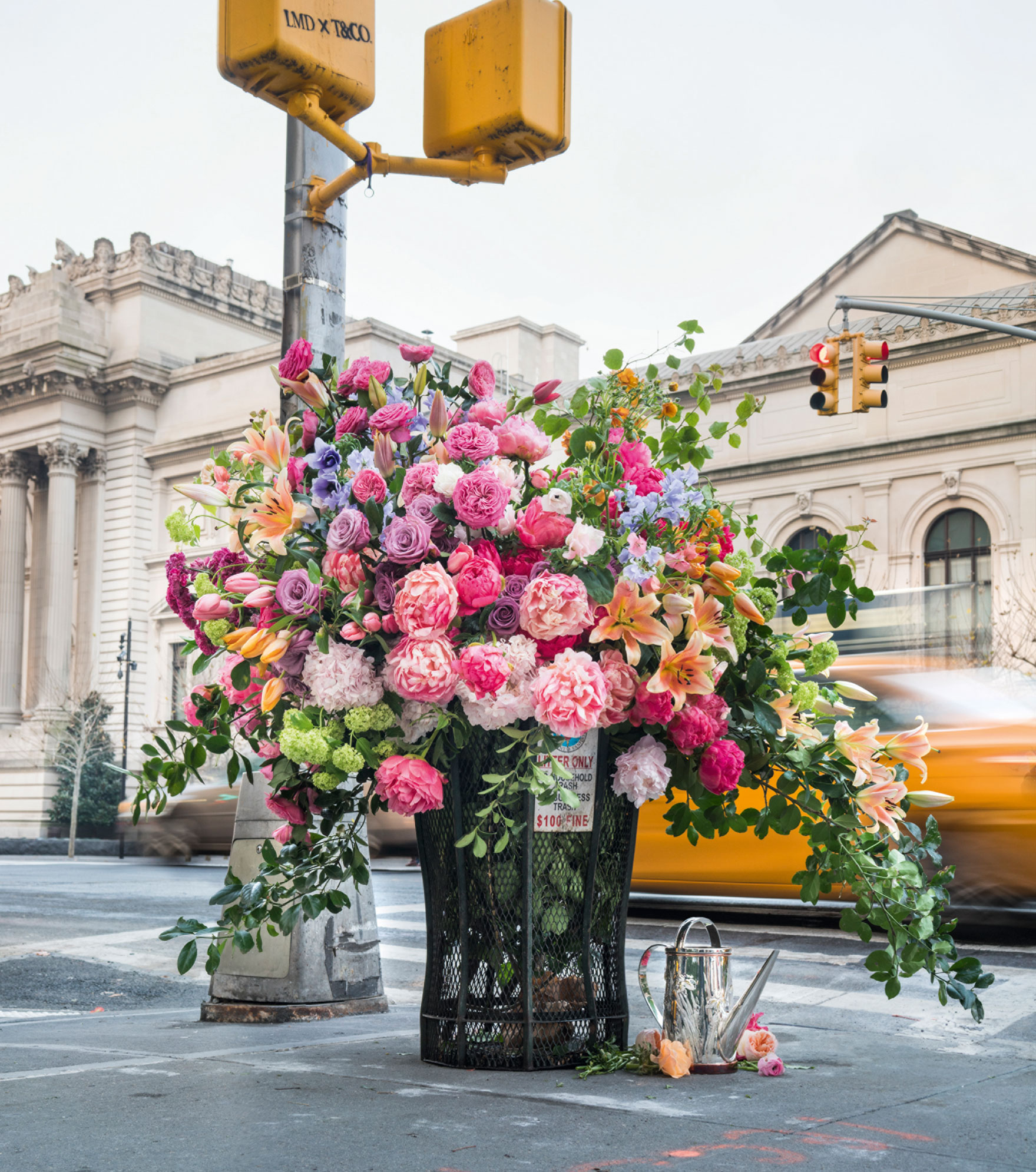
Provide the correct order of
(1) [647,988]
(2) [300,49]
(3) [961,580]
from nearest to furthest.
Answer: (1) [647,988] → (2) [300,49] → (3) [961,580]

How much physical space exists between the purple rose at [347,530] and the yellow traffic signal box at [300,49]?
1866 mm

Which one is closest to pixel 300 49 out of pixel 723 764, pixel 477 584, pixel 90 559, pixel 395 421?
pixel 395 421

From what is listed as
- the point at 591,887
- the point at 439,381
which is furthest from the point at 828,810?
the point at 439,381

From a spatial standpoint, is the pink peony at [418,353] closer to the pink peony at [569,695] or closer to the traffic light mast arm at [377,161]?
the pink peony at [569,695]

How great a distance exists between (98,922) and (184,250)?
4103 centimetres

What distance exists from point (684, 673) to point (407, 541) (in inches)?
32.8

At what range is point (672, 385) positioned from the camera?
4062 millimetres

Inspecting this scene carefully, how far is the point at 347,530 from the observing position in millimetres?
3580

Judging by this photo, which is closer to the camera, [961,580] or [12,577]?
[961,580]

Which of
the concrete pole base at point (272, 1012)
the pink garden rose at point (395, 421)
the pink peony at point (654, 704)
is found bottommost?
the concrete pole base at point (272, 1012)

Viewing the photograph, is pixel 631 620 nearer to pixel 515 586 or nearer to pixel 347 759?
pixel 515 586

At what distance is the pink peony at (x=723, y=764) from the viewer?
3.77 m

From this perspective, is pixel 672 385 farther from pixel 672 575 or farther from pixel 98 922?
pixel 98 922

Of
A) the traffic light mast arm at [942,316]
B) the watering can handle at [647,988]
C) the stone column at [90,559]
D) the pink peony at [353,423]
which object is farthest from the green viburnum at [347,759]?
the stone column at [90,559]
